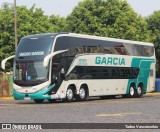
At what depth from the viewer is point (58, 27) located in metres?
63.5

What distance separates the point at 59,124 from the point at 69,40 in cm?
1331

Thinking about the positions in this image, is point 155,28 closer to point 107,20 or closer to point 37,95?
point 107,20

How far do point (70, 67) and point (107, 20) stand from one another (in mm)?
28716

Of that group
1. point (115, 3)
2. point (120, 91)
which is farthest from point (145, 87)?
point (115, 3)

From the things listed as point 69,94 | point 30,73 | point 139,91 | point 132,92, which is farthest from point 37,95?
point 139,91

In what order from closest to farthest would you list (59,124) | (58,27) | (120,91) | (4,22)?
(59,124) → (120,91) → (4,22) → (58,27)

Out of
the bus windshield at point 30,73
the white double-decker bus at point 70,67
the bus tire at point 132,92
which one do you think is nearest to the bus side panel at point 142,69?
the white double-decker bus at point 70,67

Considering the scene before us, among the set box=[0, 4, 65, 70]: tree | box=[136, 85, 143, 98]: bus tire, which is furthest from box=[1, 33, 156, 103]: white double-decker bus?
box=[0, 4, 65, 70]: tree

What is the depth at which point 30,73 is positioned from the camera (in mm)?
26078

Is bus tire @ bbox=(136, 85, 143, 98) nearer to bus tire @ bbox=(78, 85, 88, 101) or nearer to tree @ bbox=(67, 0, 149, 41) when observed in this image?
bus tire @ bbox=(78, 85, 88, 101)

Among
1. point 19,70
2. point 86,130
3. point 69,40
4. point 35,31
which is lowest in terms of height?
point 86,130

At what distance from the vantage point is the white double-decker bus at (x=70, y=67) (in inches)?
1017

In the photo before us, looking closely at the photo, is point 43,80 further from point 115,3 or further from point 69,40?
point 115,3

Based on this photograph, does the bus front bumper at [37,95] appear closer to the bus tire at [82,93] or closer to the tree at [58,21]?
the bus tire at [82,93]
